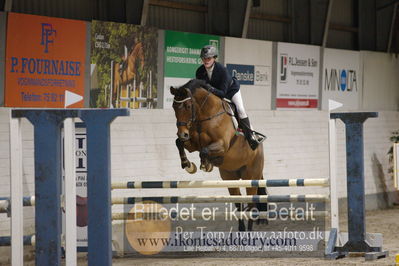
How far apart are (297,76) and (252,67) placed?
3.61ft

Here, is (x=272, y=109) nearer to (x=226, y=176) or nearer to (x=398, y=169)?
(x=398, y=169)

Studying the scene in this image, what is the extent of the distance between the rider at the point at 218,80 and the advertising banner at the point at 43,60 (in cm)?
134

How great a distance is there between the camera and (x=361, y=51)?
44.0 feet

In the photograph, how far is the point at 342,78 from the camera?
12922 millimetres

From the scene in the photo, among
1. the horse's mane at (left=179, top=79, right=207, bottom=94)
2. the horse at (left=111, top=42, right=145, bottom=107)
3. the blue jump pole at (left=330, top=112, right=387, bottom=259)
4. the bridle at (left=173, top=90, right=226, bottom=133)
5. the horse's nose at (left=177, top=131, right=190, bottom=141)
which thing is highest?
the horse at (left=111, top=42, right=145, bottom=107)

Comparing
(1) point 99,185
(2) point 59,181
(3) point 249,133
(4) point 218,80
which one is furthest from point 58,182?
(3) point 249,133

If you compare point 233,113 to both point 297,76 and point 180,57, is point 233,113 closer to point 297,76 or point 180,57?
point 180,57

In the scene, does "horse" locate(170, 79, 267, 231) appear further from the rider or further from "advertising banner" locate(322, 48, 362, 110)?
"advertising banner" locate(322, 48, 362, 110)

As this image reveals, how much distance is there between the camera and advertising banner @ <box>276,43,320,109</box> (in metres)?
11.6

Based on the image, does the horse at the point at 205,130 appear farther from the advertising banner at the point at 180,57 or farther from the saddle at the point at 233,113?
the advertising banner at the point at 180,57

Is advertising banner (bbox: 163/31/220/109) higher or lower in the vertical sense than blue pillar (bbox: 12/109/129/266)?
higher

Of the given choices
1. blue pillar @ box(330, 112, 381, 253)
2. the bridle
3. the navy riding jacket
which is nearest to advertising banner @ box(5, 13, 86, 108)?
the navy riding jacket

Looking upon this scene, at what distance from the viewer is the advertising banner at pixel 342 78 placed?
1251 cm

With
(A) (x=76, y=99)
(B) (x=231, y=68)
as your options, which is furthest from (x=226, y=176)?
(B) (x=231, y=68)
